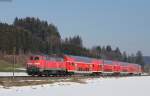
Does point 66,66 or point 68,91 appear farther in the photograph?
point 66,66

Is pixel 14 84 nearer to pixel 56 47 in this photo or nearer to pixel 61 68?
pixel 61 68

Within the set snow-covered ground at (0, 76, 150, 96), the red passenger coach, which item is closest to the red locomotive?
the red passenger coach

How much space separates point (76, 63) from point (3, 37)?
95423mm

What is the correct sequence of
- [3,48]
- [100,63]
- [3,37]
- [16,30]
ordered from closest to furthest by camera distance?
[100,63]
[3,48]
[3,37]
[16,30]

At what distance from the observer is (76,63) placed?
68.8m

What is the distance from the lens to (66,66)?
63.9 m

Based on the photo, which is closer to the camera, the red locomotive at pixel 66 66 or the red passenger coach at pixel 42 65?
the red passenger coach at pixel 42 65

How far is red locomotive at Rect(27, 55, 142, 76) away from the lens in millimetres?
55219

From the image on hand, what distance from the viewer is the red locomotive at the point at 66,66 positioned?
5522 centimetres

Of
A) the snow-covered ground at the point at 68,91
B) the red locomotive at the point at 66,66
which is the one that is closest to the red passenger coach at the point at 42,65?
the red locomotive at the point at 66,66

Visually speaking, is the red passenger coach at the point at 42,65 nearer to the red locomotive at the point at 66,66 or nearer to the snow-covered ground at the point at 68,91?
the red locomotive at the point at 66,66

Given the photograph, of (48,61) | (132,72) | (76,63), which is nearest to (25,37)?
(132,72)

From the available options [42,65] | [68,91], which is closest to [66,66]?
[42,65]

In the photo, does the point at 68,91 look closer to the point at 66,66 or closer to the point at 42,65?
the point at 42,65
